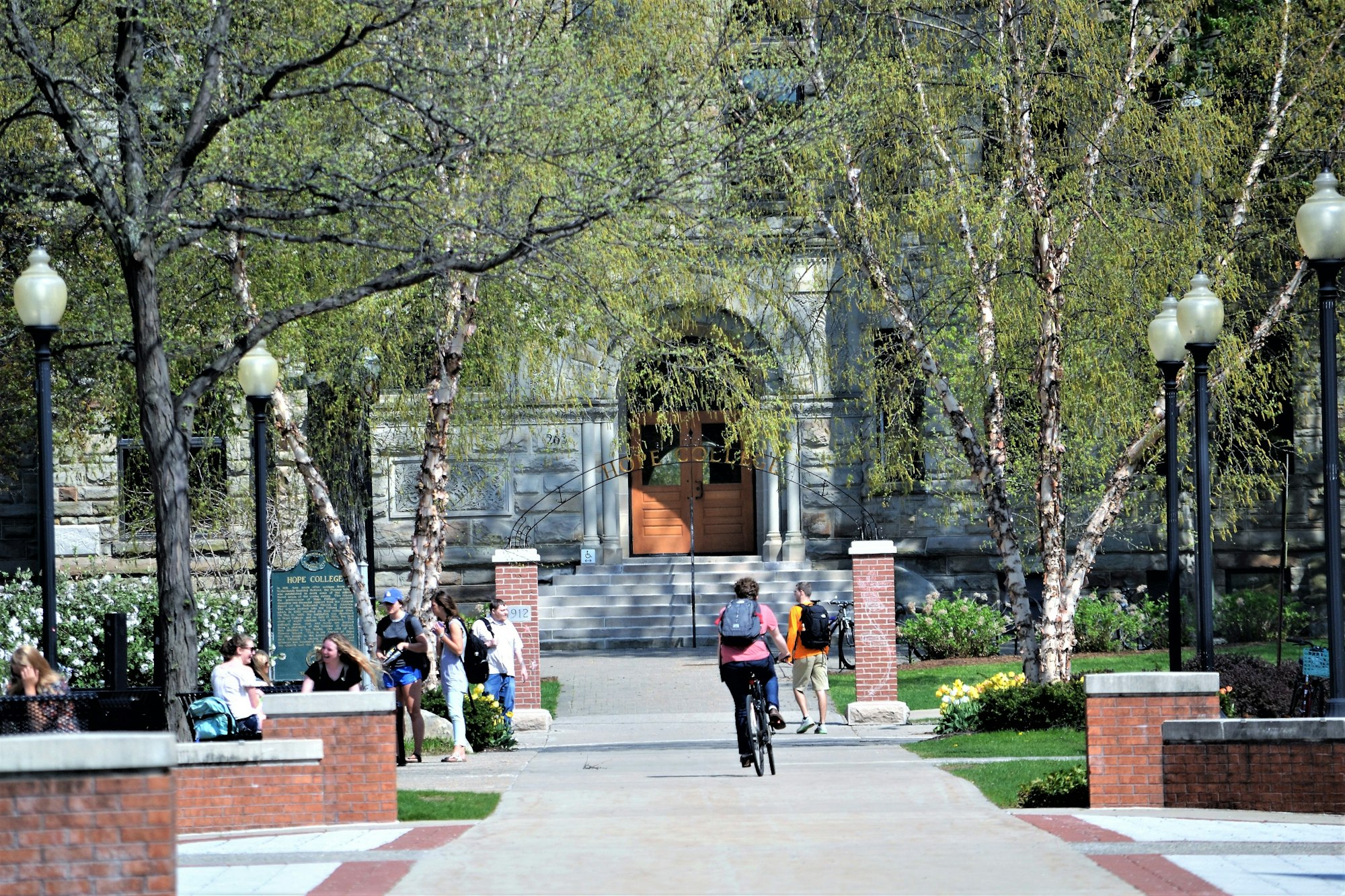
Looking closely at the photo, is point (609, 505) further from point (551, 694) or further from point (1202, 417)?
point (1202, 417)

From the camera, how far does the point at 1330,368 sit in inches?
451

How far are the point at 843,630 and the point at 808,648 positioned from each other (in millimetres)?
6721

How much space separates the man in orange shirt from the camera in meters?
19.3

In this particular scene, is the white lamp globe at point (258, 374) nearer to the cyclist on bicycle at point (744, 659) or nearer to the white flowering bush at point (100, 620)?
the cyclist on bicycle at point (744, 659)

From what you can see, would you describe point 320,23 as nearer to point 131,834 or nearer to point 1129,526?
point 131,834

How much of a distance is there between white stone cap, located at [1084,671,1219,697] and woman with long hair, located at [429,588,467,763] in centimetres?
716

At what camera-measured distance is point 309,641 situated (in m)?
19.8

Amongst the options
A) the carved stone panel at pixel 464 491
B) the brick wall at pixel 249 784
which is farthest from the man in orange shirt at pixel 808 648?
the carved stone panel at pixel 464 491

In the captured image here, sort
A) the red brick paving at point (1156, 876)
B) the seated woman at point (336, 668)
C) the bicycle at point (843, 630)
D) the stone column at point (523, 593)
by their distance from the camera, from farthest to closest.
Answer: the bicycle at point (843, 630) → the stone column at point (523, 593) → the seated woman at point (336, 668) → the red brick paving at point (1156, 876)

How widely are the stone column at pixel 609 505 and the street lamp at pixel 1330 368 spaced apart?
18.7m

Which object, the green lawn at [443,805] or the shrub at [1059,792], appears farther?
the shrub at [1059,792]

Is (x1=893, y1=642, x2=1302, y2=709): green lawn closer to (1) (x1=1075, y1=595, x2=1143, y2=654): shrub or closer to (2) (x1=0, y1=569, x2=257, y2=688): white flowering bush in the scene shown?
(1) (x1=1075, y1=595, x2=1143, y2=654): shrub

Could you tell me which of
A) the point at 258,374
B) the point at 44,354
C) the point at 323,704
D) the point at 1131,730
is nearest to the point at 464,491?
the point at 258,374

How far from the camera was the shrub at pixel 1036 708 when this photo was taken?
58.2 ft
